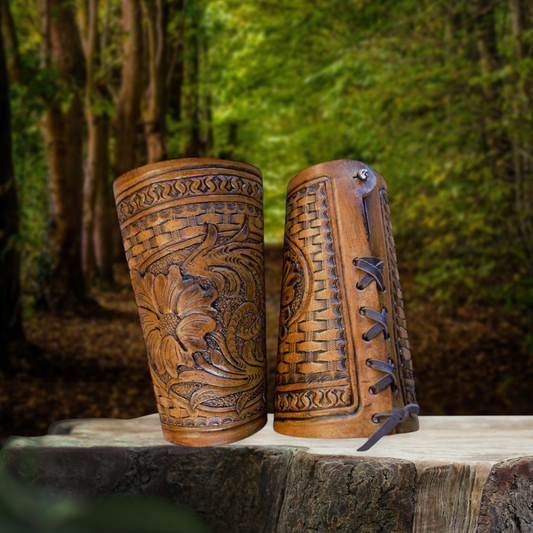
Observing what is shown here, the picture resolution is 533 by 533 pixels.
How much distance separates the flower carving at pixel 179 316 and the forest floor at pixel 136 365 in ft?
6.64

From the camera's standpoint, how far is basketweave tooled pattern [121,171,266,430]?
4.03ft

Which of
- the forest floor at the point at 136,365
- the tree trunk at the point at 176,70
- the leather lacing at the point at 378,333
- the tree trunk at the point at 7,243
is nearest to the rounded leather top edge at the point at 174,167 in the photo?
the leather lacing at the point at 378,333

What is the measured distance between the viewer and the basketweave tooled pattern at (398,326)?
1299 millimetres

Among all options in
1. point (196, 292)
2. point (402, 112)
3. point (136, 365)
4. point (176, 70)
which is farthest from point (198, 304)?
point (402, 112)

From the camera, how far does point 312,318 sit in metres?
1.29

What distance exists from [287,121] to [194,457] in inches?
121

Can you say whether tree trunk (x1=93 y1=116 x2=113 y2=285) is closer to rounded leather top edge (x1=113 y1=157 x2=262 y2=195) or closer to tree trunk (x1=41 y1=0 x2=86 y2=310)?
tree trunk (x1=41 y1=0 x2=86 y2=310)

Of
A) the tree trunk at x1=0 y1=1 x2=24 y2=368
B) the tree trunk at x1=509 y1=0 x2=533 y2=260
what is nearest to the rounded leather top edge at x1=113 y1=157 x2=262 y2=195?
the tree trunk at x1=0 y1=1 x2=24 y2=368

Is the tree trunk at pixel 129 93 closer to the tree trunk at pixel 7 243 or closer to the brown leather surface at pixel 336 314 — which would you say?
the tree trunk at pixel 7 243

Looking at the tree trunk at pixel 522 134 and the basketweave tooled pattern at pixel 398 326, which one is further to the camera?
the tree trunk at pixel 522 134

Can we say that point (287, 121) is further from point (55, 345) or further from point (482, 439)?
point (482, 439)

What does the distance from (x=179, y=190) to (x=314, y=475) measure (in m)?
0.73

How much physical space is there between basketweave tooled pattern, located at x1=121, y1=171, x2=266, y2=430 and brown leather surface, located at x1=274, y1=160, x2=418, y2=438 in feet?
0.42

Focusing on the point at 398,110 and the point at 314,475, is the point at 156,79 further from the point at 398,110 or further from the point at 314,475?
the point at 314,475
